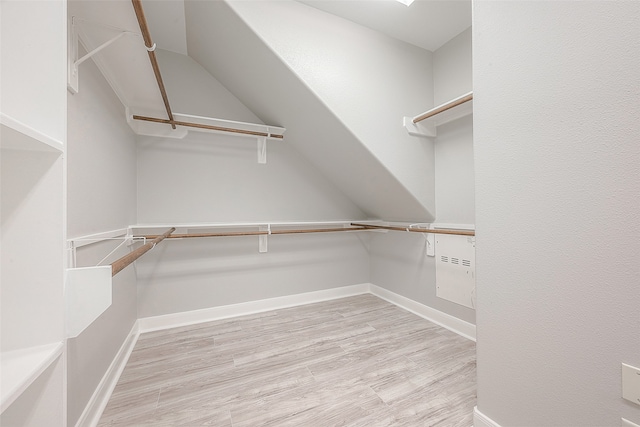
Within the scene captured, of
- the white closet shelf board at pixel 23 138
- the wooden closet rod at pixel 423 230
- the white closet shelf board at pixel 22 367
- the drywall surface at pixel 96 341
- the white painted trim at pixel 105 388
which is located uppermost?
the white closet shelf board at pixel 23 138

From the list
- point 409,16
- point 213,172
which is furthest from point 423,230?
point 213,172

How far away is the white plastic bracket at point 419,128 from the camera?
1.94 meters

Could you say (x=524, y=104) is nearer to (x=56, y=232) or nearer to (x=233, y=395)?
(x=56, y=232)

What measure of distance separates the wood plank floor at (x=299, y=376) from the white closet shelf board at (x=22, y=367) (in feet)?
3.05

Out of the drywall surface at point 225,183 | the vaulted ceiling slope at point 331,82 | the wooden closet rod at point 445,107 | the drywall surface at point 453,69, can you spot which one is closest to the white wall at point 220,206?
the drywall surface at point 225,183

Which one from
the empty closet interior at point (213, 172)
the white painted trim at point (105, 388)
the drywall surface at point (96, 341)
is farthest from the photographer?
the white painted trim at point (105, 388)

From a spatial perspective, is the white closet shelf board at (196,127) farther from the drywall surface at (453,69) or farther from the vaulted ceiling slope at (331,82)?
the drywall surface at (453,69)

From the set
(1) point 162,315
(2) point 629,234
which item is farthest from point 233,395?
(2) point 629,234

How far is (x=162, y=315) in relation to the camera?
6.63ft

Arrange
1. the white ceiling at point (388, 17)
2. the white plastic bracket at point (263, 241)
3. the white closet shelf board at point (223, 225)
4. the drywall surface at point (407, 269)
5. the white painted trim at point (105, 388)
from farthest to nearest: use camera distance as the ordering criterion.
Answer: the white plastic bracket at point (263, 241), the drywall surface at point (407, 269), the white closet shelf board at point (223, 225), the white ceiling at point (388, 17), the white painted trim at point (105, 388)

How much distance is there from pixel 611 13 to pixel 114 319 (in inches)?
95.3

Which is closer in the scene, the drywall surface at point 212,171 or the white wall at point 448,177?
the white wall at point 448,177

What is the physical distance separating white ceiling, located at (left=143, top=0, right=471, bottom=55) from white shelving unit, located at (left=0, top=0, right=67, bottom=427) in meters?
1.52

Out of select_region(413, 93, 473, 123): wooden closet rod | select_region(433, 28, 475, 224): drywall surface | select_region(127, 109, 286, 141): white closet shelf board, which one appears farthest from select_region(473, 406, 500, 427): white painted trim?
select_region(127, 109, 286, 141): white closet shelf board
